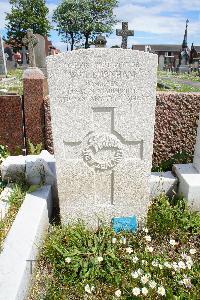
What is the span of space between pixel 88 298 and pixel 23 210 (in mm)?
1057

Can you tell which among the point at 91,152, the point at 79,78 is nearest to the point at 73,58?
the point at 79,78

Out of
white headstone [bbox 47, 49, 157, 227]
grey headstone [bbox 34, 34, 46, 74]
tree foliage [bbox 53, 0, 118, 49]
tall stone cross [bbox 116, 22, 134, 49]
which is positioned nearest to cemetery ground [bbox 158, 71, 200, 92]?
tall stone cross [bbox 116, 22, 134, 49]

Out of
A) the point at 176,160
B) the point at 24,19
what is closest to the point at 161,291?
the point at 176,160

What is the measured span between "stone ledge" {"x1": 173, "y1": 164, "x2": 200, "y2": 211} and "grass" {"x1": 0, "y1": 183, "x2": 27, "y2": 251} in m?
1.86

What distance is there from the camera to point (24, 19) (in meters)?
40.2

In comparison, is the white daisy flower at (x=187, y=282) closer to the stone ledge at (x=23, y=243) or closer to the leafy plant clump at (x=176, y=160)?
the stone ledge at (x=23, y=243)

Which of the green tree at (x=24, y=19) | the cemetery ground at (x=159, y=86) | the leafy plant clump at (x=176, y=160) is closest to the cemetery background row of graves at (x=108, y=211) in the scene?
the leafy plant clump at (x=176, y=160)

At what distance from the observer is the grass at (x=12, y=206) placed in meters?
2.66

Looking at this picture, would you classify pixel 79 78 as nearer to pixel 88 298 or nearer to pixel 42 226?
pixel 42 226

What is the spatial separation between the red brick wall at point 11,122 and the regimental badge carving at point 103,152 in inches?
83.4

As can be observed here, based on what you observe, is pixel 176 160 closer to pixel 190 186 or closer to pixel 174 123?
pixel 174 123

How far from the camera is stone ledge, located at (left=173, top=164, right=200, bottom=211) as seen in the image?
10.6 feet

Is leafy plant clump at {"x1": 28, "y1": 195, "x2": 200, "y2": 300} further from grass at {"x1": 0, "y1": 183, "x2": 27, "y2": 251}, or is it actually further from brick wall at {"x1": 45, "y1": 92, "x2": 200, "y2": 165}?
brick wall at {"x1": 45, "y1": 92, "x2": 200, "y2": 165}

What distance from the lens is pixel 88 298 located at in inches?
90.7
